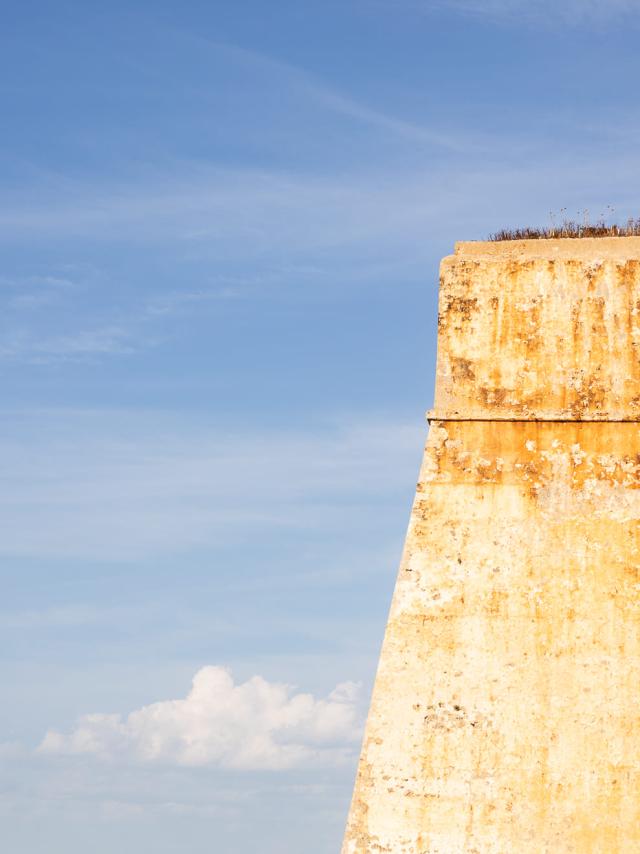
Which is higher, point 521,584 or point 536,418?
point 536,418

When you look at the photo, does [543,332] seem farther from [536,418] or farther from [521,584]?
[521,584]

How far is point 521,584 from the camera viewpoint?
1490 centimetres

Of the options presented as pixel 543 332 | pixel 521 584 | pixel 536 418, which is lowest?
pixel 521 584

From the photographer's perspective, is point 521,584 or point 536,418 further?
point 536,418

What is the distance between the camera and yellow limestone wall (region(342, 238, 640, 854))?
46.5 feet

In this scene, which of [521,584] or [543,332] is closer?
[521,584]

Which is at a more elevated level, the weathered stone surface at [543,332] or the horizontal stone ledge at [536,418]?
the weathered stone surface at [543,332]

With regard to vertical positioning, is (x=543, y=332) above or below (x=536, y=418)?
above

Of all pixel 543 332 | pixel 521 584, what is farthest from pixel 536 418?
pixel 521 584

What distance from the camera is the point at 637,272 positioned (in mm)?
15688

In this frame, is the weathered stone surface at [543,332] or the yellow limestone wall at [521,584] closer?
the yellow limestone wall at [521,584]

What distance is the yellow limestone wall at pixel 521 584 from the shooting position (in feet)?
46.5

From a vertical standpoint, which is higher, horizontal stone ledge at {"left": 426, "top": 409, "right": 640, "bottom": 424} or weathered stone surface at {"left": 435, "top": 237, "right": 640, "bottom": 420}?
weathered stone surface at {"left": 435, "top": 237, "right": 640, "bottom": 420}

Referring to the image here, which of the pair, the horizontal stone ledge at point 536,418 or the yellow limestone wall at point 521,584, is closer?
the yellow limestone wall at point 521,584
